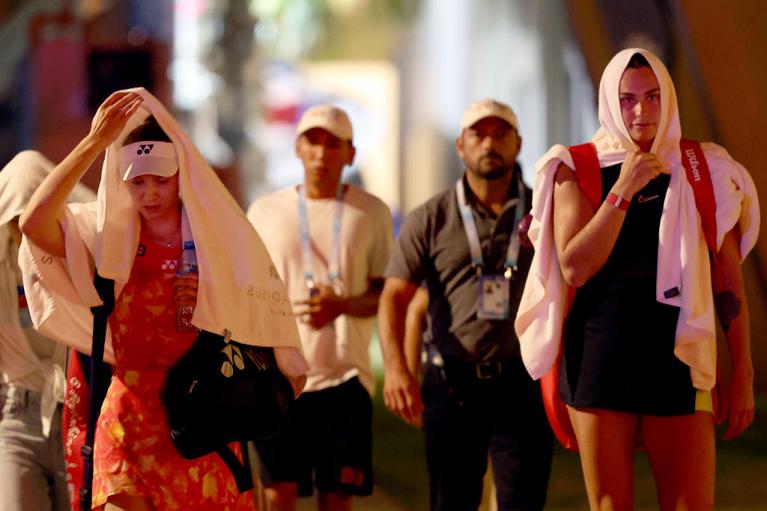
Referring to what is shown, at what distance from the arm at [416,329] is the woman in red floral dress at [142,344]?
2.28 meters

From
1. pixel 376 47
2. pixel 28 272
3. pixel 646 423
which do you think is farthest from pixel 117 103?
pixel 376 47

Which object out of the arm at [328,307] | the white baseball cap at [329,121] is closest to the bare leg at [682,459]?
the arm at [328,307]

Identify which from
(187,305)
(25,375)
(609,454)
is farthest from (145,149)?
(609,454)

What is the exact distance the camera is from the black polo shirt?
7.07m

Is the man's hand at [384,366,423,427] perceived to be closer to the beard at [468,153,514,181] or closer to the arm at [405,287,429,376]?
the arm at [405,287,429,376]

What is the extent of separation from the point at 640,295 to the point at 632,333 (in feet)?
0.45

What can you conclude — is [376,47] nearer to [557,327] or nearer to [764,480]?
[764,480]

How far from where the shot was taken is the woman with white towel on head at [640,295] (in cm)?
544

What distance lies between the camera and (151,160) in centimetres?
543

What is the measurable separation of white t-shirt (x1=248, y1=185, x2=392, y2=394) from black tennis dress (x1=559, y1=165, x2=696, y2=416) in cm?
239

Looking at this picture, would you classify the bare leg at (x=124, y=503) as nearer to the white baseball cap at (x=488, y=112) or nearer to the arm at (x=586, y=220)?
the arm at (x=586, y=220)

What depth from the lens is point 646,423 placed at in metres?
5.48

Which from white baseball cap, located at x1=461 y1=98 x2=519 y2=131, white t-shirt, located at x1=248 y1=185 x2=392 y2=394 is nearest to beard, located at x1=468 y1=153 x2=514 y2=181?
white baseball cap, located at x1=461 y1=98 x2=519 y2=131

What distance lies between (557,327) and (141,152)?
1608 millimetres
